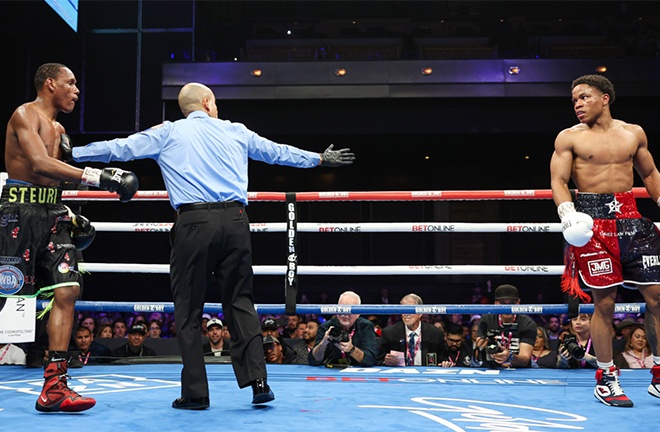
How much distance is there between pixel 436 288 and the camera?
12.2 m

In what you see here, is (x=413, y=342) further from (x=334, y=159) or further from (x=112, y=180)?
(x=112, y=180)

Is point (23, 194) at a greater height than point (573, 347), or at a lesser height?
greater

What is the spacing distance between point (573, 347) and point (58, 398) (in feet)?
8.20

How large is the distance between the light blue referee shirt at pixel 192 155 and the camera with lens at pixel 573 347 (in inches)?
77.3

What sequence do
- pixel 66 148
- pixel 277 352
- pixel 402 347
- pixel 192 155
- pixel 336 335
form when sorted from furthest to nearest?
pixel 277 352 < pixel 402 347 < pixel 336 335 < pixel 66 148 < pixel 192 155

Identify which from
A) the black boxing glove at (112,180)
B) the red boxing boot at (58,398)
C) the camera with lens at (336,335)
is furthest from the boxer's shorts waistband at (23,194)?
the camera with lens at (336,335)

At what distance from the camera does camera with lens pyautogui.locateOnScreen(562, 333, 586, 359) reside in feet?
11.2

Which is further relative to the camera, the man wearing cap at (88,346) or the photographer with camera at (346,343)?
the man wearing cap at (88,346)

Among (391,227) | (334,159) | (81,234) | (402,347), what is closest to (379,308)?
(391,227)

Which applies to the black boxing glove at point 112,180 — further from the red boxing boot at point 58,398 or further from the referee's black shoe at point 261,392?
the referee's black shoe at point 261,392

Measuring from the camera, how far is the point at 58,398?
7.49 feet

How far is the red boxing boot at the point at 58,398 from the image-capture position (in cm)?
226

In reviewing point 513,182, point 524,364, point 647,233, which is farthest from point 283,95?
point 647,233

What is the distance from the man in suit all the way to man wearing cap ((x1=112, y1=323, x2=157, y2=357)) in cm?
176
